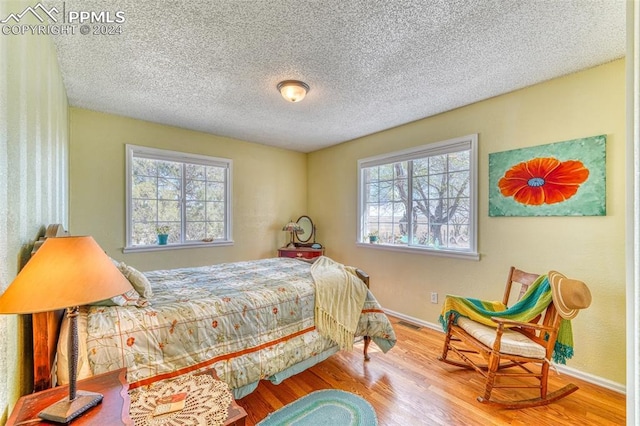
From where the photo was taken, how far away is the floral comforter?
145 cm

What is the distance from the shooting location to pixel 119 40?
1.86 metres

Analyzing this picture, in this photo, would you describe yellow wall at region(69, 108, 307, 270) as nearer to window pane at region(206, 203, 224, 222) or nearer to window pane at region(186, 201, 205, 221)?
window pane at region(206, 203, 224, 222)

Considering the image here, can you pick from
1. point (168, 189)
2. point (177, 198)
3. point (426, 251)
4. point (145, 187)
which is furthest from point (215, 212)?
point (426, 251)

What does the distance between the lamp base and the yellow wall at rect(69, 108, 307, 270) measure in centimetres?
275

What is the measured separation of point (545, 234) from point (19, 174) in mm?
3536

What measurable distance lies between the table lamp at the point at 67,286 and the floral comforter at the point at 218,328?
47 centimetres

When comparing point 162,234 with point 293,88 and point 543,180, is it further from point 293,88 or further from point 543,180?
point 543,180

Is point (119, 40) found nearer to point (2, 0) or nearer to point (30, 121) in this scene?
point (30, 121)

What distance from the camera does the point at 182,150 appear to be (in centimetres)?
373

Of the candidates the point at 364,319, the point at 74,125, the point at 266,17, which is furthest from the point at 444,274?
the point at 74,125

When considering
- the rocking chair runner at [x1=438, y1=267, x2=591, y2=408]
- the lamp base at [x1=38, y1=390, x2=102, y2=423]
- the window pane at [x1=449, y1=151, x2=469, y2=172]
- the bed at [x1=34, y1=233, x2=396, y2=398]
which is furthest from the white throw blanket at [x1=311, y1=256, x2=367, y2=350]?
the window pane at [x1=449, y1=151, x2=469, y2=172]

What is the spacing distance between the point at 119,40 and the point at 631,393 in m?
2.90

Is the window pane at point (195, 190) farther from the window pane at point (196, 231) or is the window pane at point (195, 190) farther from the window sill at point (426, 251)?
the window sill at point (426, 251)

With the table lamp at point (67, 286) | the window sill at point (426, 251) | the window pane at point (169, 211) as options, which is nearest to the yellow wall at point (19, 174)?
the table lamp at point (67, 286)
